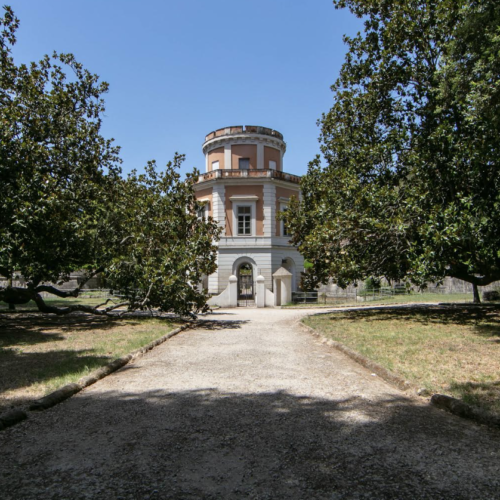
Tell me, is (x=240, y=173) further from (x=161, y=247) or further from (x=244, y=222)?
(x=161, y=247)

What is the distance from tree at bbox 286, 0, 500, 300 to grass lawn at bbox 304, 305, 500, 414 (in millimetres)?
1635

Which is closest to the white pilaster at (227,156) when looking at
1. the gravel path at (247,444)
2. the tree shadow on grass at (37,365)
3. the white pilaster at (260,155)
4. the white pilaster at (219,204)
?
the white pilaster at (260,155)

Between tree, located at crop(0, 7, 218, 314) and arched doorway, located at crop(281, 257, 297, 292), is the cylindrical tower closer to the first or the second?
arched doorway, located at crop(281, 257, 297, 292)

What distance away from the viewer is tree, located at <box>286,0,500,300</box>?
38.9ft

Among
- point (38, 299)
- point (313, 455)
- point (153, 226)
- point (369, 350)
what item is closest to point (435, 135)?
point (369, 350)

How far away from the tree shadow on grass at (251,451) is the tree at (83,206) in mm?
10049

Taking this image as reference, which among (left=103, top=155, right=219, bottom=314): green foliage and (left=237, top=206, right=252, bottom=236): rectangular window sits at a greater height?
(left=237, top=206, right=252, bottom=236): rectangular window

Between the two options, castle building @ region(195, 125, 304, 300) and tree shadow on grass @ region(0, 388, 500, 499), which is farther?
castle building @ region(195, 125, 304, 300)

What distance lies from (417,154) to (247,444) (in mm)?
13125

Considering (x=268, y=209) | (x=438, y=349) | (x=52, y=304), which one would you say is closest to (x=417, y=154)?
(x=438, y=349)

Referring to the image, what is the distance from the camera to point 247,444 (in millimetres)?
4129

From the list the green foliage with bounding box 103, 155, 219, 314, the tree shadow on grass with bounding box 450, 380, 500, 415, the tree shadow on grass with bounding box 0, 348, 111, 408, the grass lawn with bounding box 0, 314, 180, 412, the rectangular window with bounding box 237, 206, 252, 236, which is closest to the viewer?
the tree shadow on grass with bounding box 450, 380, 500, 415

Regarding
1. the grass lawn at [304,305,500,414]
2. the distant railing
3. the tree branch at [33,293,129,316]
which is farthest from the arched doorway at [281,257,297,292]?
the grass lawn at [304,305,500,414]

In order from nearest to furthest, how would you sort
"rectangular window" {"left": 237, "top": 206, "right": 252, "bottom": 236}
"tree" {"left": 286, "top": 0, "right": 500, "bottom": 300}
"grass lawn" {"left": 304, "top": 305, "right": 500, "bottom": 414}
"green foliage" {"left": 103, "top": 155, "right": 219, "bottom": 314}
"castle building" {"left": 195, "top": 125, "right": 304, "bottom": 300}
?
"grass lawn" {"left": 304, "top": 305, "right": 500, "bottom": 414} < "tree" {"left": 286, "top": 0, "right": 500, "bottom": 300} < "green foliage" {"left": 103, "top": 155, "right": 219, "bottom": 314} < "castle building" {"left": 195, "top": 125, "right": 304, "bottom": 300} < "rectangular window" {"left": 237, "top": 206, "right": 252, "bottom": 236}
